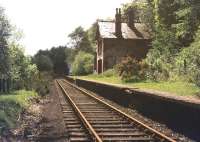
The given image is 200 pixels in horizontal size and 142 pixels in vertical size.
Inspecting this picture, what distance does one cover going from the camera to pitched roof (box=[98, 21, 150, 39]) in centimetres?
7454

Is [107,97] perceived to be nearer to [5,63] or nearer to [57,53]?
[5,63]

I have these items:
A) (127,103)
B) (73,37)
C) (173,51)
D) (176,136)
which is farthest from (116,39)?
(73,37)

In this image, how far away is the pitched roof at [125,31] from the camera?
245 feet

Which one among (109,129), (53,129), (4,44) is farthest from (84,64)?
(109,129)

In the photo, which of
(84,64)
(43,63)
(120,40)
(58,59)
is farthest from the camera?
(58,59)

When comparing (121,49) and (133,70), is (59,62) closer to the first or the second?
(121,49)

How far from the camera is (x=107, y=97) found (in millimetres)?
33750

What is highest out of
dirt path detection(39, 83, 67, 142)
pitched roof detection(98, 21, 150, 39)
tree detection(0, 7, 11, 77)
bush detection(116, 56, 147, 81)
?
pitched roof detection(98, 21, 150, 39)

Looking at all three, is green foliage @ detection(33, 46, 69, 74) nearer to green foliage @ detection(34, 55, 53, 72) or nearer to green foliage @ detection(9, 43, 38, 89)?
green foliage @ detection(34, 55, 53, 72)

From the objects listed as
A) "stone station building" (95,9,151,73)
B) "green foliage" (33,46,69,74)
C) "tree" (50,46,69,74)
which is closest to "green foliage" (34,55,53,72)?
"green foliage" (33,46,69,74)

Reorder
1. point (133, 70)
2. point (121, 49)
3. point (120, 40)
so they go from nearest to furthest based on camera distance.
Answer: point (133, 70), point (120, 40), point (121, 49)

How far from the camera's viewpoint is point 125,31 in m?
76.1

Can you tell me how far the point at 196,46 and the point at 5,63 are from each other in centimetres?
1197

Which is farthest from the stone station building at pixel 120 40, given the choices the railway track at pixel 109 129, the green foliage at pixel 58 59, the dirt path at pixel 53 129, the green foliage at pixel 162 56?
the railway track at pixel 109 129
